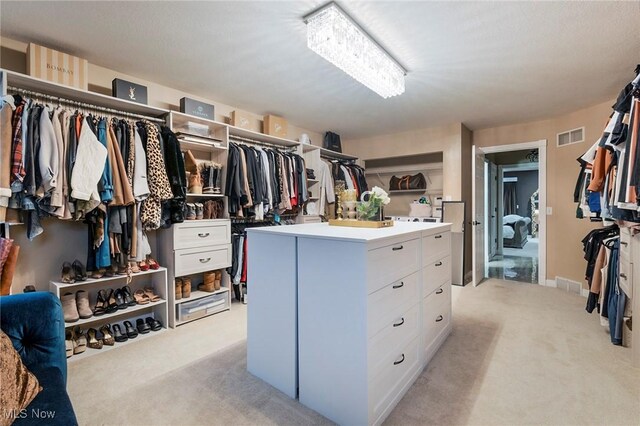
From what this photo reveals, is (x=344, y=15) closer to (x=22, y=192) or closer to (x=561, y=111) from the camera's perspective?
(x=22, y=192)

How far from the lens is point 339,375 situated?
1.51 m

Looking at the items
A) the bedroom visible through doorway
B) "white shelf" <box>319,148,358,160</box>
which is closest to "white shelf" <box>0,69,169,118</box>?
"white shelf" <box>319,148,358,160</box>

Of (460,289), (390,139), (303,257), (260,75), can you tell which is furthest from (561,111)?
(303,257)

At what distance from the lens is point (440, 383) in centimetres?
185

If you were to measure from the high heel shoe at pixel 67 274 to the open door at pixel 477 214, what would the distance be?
4535 mm

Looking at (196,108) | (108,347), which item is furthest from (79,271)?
(196,108)

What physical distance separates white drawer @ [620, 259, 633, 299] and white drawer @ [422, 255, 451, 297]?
3.92ft

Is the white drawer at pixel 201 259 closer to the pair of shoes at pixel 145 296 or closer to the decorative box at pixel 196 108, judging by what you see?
the pair of shoes at pixel 145 296

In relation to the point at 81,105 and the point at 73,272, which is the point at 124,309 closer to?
the point at 73,272

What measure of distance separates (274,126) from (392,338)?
2958 millimetres

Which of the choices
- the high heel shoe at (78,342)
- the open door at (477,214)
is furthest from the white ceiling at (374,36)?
the high heel shoe at (78,342)

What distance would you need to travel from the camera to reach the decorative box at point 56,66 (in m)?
2.06

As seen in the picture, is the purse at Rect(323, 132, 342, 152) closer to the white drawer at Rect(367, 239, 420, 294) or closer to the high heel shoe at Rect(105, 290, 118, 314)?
the white drawer at Rect(367, 239, 420, 294)

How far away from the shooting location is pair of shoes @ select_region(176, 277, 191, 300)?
2830 mm
